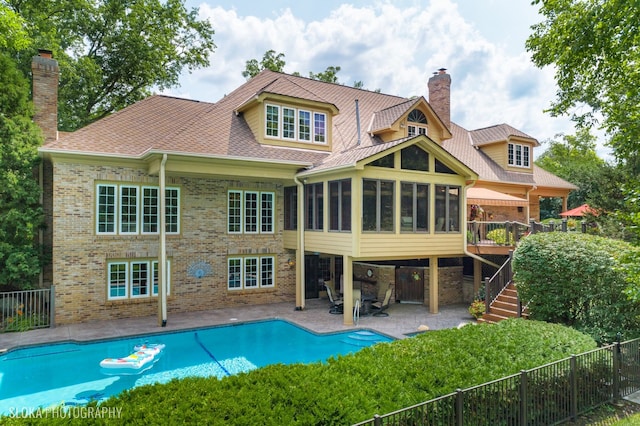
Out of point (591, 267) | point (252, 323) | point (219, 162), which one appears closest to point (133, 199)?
point (219, 162)

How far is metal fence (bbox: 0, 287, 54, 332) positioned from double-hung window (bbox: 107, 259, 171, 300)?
196 centimetres

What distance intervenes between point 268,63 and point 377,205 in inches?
829

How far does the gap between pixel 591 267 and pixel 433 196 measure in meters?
6.34

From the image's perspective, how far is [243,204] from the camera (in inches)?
707

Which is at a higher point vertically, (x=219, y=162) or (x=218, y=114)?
(x=218, y=114)

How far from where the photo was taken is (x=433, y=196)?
15766mm

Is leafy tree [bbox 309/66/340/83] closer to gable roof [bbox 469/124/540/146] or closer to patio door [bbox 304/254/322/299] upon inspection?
gable roof [bbox 469/124/540/146]

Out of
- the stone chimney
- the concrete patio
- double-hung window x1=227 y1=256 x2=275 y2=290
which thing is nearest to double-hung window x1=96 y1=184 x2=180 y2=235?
double-hung window x1=227 y1=256 x2=275 y2=290

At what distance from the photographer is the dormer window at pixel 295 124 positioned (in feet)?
56.8

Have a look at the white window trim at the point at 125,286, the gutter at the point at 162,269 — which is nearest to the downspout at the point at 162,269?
the gutter at the point at 162,269

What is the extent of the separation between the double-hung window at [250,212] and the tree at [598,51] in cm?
1189

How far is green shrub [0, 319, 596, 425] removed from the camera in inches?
191

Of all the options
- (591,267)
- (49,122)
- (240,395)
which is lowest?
(240,395)

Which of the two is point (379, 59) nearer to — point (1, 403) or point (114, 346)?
point (114, 346)
